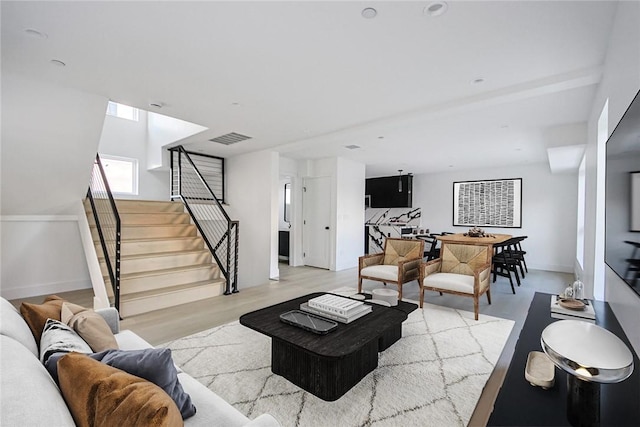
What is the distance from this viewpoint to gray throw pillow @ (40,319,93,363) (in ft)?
4.00

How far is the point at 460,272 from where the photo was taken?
4.13 m

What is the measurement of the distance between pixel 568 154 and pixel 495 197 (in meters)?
3.10

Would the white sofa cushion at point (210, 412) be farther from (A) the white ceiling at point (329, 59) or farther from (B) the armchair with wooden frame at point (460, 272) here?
(B) the armchair with wooden frame at point (460, 272)

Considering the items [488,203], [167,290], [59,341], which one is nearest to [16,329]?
[59,341]

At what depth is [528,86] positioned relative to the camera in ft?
9.42

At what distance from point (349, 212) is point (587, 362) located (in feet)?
20.4

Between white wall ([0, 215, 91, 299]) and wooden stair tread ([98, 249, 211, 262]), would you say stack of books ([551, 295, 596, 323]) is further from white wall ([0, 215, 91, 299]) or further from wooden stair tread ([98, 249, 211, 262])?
white wall ([0, 215, 91, 299])

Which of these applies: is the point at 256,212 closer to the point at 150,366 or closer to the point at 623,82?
the point at 150,366

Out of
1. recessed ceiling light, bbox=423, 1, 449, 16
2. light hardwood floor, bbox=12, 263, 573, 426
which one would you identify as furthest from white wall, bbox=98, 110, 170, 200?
recessed ceiling light, bbox=423, 1, 449, 16

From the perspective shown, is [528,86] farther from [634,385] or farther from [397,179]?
[397,179]

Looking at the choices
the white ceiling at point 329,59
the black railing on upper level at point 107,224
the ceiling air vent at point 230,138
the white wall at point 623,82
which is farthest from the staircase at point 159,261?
the white wall at point 623,82

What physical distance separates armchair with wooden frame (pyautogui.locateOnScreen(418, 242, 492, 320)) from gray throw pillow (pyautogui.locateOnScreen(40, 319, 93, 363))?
3.52 metres

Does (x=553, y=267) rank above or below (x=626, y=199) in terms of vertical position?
below

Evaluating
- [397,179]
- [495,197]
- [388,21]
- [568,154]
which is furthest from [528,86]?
[397,179]
